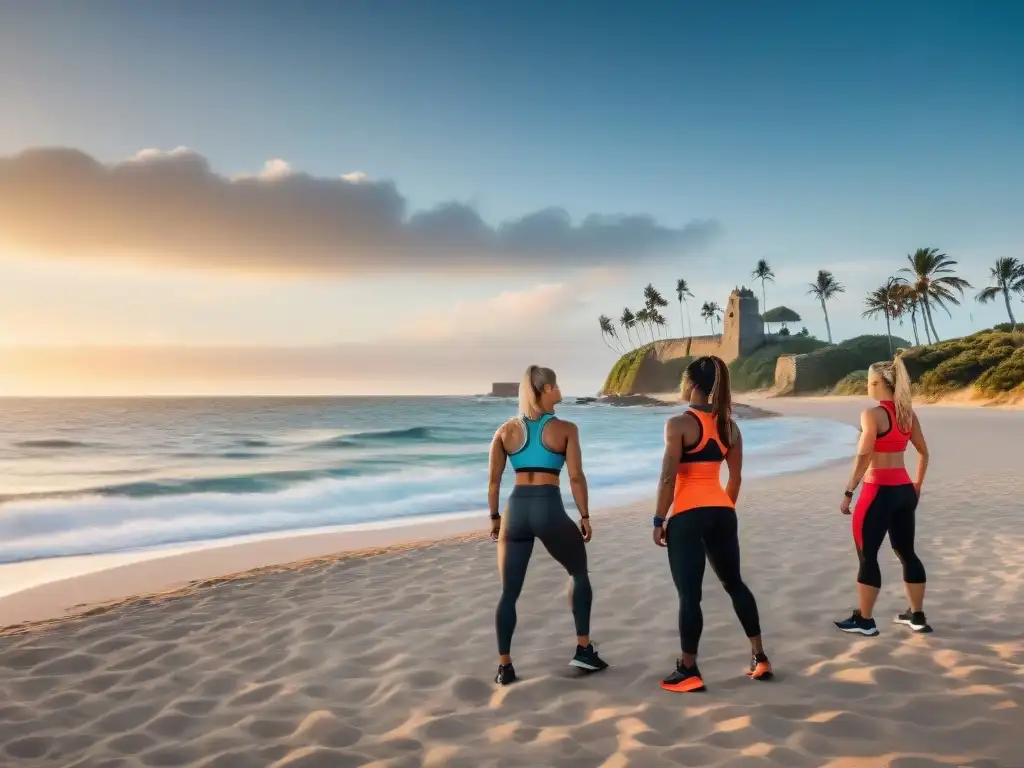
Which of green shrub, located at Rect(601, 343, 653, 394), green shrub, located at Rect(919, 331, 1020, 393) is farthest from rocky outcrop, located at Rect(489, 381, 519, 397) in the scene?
green shrub, located at Rect(919, 331, 1020, 393)

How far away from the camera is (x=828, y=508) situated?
1101 centimetres

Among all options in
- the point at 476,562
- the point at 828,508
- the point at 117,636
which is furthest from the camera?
the point at 828,508

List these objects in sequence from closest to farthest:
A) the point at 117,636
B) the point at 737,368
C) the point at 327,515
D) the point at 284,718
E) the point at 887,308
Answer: the point at 284,718 < the point at 117,636 < the point at 327,515 < the point at 887,308 < the point at 737,368

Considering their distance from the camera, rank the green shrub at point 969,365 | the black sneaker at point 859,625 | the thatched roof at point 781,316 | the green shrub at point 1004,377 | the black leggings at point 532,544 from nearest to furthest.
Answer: the black leggings at point 532,544, the black sneaker at point 859,625, the green shrub at point 1004,377, the green shrub at point 969,365, the thatched roof at point 781,316

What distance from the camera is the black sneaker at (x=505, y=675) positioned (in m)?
4.46

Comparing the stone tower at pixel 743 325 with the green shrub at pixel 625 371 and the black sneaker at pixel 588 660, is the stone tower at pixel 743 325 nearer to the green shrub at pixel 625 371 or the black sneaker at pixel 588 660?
the green shrub at pixel 625 371

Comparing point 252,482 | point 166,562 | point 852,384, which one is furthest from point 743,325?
point 166,562

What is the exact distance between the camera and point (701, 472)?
413cm

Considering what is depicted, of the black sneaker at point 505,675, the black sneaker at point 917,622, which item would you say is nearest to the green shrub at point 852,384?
the black sneaker at point 917,622

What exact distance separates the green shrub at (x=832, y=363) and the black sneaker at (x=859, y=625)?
8730 centimetres

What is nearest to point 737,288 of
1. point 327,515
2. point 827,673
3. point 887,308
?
point 887,308

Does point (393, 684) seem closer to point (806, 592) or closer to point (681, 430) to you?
point (681, 430)

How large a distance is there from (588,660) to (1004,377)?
52976 millimetres

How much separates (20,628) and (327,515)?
30.5 feet
